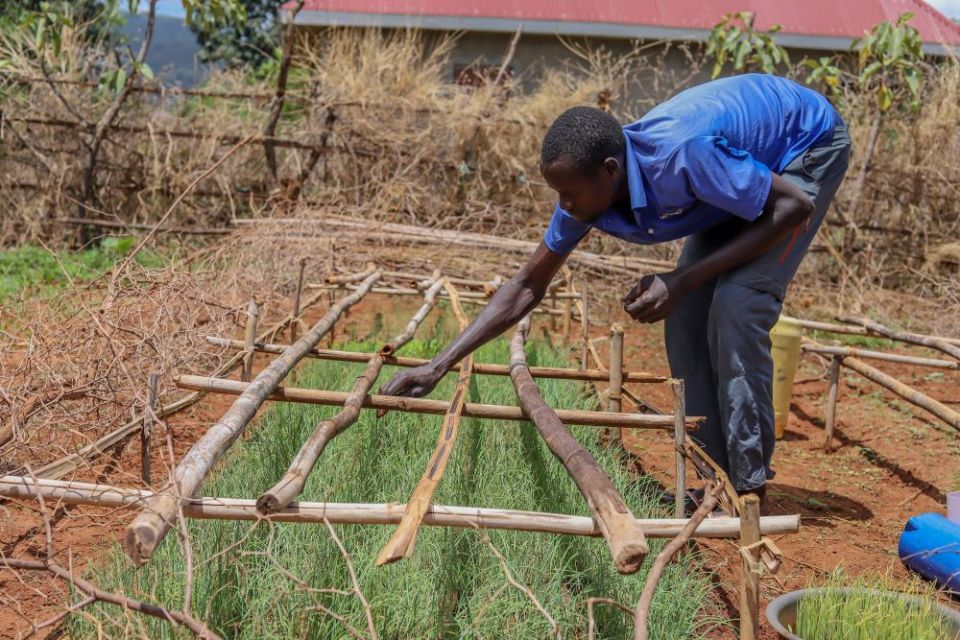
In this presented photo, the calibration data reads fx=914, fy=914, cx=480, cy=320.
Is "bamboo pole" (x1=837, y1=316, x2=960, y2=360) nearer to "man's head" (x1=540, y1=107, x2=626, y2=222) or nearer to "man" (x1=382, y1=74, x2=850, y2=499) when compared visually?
"man" (x1=382, y1=74, x2=850, y2=499)

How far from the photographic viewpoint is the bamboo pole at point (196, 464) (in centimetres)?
177

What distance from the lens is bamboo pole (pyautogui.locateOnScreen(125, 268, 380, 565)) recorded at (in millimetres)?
1769

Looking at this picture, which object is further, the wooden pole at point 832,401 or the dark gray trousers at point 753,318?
the wooden pole at point 832,401

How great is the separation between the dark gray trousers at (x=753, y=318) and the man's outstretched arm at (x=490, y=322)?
0.59 metres

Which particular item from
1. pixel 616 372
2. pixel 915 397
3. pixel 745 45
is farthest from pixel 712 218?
pixel 745 45

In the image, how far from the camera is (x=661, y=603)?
240cm

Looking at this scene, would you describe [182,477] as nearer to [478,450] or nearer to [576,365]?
[478,450]

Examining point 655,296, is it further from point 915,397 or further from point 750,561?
point 915,397

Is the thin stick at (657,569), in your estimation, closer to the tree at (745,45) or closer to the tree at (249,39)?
the tree at (745,45)

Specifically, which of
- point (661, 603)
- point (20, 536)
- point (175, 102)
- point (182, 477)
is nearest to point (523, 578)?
point (661, 603)

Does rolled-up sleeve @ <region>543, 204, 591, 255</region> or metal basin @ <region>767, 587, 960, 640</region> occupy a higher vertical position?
rolled-up sleeve @ <region>543, 204, 591, 255</region>

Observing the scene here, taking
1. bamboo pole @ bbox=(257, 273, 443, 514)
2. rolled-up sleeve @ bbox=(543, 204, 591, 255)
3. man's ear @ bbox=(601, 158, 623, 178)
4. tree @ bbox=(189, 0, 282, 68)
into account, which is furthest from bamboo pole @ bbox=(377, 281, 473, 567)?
tree @ bbox=(189, 0, 282, 68)

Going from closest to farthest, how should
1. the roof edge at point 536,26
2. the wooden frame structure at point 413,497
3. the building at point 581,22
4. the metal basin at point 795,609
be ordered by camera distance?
the wooden frame structure at point 413,497 → the metal basin at point 795,609 → the roof edge at point 536,26 → the building at point 581,22

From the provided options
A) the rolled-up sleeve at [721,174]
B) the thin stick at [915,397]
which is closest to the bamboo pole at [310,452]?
the rolled-up sleeve at [721,174]
